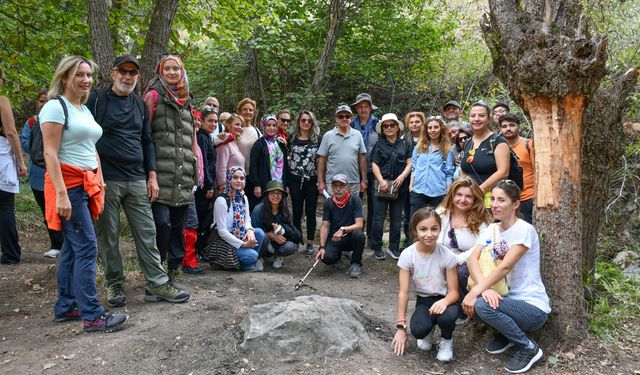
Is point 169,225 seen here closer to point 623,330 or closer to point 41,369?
point 41,369

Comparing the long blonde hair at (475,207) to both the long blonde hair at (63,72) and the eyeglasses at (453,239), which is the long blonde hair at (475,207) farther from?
the long blonde hair at (63,72)

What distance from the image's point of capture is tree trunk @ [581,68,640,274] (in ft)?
14.5

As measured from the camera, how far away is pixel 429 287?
12.9 ft

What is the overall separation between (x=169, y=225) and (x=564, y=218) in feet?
11.6

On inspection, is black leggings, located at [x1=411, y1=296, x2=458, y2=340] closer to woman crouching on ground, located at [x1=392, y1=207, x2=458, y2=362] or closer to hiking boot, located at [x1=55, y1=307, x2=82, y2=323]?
woman crouching on ground, located at [x1=392, y1=207, x2=458, y2=362]

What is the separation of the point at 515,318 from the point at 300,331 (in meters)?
1.62

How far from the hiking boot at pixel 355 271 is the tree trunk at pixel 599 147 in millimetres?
2608

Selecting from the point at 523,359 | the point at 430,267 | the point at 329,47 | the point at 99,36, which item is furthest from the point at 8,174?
the point at 329,47

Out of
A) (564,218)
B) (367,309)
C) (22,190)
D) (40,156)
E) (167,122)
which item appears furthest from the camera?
(22,190)

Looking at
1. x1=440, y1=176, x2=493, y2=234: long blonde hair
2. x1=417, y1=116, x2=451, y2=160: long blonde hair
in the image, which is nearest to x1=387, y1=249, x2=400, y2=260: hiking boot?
x1=417, y1=116, x2=451, y2=160: long blonde hair

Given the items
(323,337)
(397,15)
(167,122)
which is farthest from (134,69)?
(397,15)

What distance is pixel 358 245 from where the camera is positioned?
20.4ft

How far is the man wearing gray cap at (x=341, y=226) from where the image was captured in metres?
6.20

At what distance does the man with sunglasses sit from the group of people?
1cm
